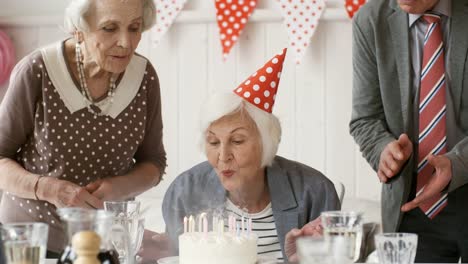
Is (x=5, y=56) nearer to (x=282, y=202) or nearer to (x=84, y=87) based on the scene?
(x=84, y=87)

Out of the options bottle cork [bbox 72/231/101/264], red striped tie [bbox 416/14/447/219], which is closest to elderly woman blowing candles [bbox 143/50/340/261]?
red striped tie [bbox 416/14/447/219]

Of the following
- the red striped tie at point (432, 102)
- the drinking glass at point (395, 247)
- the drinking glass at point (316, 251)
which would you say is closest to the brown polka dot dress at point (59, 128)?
the red striped tie at point (432, 102)

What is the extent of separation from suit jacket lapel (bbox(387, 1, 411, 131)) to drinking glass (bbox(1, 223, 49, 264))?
1.17 meters

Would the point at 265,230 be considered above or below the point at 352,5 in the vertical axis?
below

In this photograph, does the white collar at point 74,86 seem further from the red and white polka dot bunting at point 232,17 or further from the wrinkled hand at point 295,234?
the red and white polka dot bunting at point 232,17

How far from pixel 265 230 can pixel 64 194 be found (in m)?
0.56

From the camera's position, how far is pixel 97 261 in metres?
1.32

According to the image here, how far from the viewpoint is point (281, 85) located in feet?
10.6

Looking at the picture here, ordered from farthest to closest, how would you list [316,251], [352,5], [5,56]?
1. [5,56]
2. [352,5]
3. [316,251]

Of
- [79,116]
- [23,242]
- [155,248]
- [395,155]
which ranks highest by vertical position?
[79,116]

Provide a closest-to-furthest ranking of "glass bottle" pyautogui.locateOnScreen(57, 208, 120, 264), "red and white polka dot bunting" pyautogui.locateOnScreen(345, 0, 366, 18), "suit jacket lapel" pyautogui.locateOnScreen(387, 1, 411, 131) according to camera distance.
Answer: "glass bottle" pyautogui.locateOnScreen(57, 208, 120, 264) < "suit jacket lapel" pyautogui.locateOnScreen(387, 1, 411, 131) < "red and white polka dot bunting" pyautogui.locateOnScreen(345, 0, 366, 18)

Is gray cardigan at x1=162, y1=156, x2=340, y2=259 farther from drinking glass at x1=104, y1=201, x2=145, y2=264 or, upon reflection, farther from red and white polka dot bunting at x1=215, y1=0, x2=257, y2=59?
red and white polka dot bunting at x1=215, y1=0, x2=257, y2=59

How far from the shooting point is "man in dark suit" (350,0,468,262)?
2.22m

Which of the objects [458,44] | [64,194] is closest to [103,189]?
[64,194]
